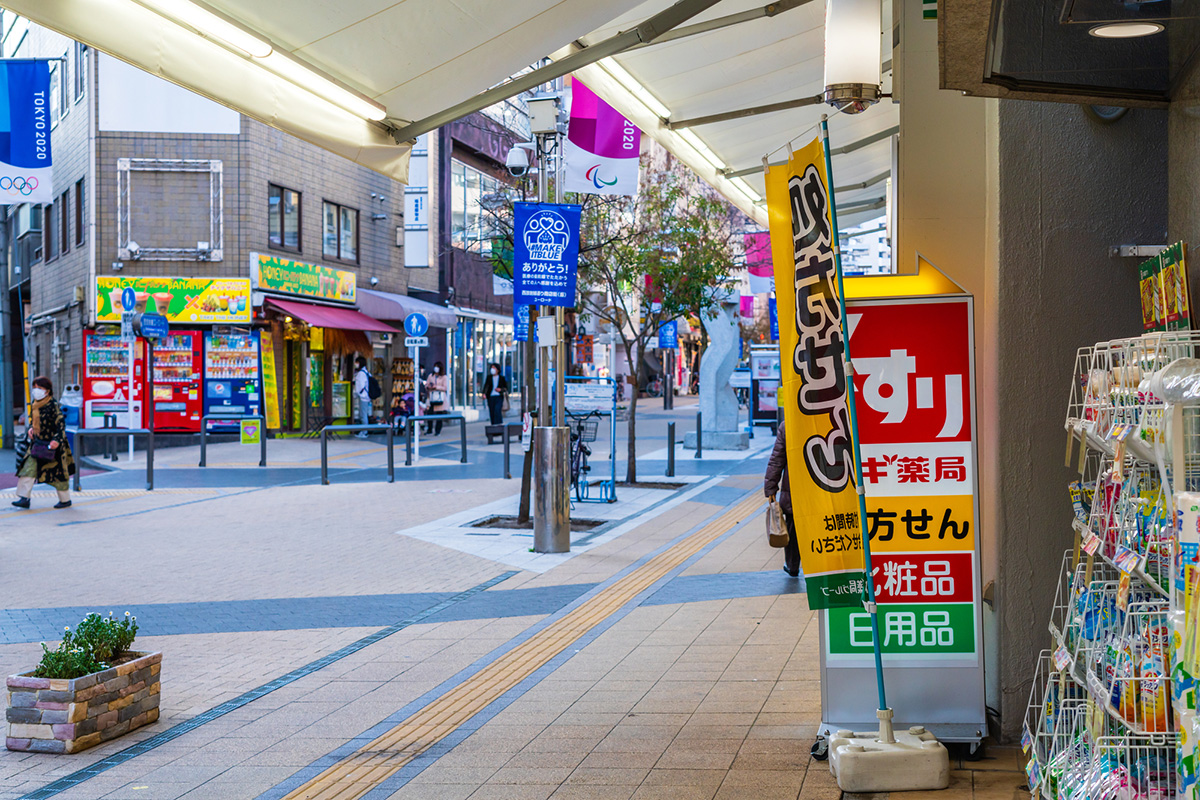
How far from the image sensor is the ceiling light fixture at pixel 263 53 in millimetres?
4518

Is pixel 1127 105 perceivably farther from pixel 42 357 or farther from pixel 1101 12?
pixel 42 357

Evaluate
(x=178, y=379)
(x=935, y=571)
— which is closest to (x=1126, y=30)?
(x=935, y=571)

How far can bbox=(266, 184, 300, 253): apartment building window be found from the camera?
27266mm

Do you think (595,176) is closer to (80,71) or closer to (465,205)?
(80,71)

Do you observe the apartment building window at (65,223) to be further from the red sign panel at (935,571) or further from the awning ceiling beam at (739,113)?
the red sign panel at (935,571)

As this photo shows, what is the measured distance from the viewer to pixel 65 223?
28719 mm

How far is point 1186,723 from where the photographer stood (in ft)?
8.49

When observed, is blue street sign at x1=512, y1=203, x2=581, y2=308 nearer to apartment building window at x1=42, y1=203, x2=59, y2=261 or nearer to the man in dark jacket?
the man in dark jacket

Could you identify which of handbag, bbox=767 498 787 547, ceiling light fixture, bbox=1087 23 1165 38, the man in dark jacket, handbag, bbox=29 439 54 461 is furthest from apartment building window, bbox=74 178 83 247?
ceiling light fixture, bbox=1087 23 1165 38

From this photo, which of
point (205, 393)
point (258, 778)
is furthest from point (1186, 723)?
point (205, 393)

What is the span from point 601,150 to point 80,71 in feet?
63.0

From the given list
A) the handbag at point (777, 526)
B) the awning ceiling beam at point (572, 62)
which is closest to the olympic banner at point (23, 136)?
the awning ceiling beam at point (572, 62)

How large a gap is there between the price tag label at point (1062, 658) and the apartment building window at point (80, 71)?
89.5ft

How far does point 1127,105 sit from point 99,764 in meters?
5.12
